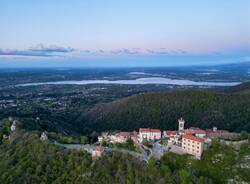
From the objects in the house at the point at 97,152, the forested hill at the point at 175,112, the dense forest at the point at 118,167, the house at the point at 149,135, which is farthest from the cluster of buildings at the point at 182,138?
the forested hill at the point at 175,112

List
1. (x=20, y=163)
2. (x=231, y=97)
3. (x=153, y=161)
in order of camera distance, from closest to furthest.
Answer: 1. (x=153, y=161)
2. (x=20, y=163)
3. (x=231, y=97)

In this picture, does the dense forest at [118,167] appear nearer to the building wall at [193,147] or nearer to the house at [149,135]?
the building wall at [193,147]

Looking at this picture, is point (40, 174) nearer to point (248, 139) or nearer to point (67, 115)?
point (248, 139)

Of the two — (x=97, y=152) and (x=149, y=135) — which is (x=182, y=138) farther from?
(x=97, y=152)

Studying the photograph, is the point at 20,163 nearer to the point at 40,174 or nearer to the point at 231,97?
the point at 40,174

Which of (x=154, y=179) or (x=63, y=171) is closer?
(x=154, y=179)

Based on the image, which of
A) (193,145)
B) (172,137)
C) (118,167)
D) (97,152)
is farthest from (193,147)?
(97,152)

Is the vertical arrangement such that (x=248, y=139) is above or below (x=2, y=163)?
above

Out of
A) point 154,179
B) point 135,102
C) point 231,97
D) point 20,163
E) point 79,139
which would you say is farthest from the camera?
point 135,102

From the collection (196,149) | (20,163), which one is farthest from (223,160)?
(20,163)
